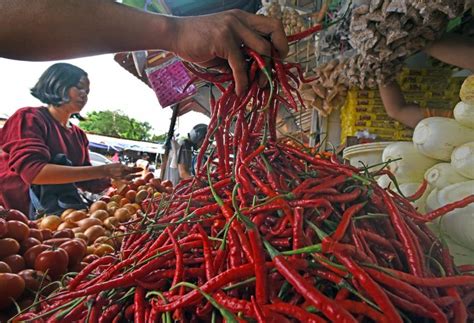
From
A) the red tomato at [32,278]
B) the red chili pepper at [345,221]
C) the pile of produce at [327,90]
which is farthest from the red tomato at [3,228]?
the pile of produce at [327,90]

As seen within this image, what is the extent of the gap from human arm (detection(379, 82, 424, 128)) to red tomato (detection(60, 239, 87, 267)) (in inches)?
69.9

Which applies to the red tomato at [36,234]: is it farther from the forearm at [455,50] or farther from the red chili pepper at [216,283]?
the forearm at [455,50]

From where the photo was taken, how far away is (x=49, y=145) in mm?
2668

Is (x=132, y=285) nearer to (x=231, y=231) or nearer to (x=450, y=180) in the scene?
(x=231, y=231)

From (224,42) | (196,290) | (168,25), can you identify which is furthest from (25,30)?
(196,290)

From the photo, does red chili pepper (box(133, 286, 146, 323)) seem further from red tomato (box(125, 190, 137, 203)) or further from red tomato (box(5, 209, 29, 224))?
red tomato (box(125, 190, 137, 203))

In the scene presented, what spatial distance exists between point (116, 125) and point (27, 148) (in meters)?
23.6

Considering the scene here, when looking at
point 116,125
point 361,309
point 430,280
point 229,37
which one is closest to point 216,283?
point 361,309

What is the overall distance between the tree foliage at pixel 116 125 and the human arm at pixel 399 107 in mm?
22712

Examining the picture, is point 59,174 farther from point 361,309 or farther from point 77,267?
point 361,309

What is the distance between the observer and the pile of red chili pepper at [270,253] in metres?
0.62

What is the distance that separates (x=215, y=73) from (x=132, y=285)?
584mm

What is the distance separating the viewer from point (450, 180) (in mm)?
1226

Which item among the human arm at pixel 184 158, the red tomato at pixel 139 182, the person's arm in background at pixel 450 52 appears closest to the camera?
the person's arm in background at pixel 450 52
